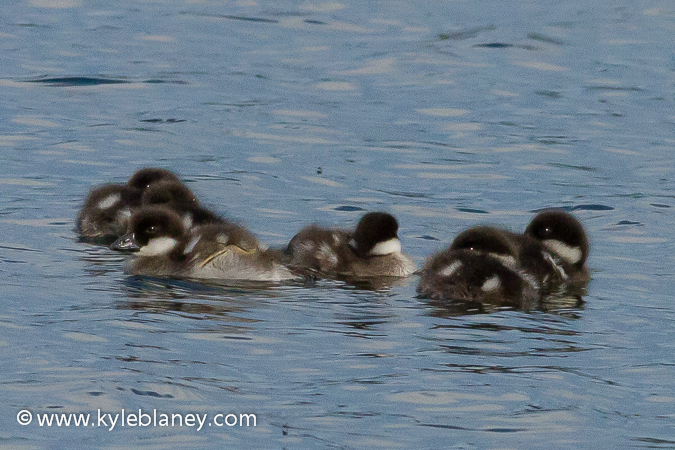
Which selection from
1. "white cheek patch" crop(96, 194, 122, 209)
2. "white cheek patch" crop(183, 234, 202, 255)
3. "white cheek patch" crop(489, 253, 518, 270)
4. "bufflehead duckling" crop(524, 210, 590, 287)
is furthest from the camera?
"white cheek patch" crop(96, 194, 122, 209)

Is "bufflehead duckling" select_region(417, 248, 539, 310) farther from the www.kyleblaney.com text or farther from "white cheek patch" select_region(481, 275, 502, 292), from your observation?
the www.kyleblaney.com text

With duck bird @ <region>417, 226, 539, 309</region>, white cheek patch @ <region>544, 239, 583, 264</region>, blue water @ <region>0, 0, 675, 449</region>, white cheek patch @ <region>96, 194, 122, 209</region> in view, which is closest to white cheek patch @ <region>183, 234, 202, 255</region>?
blue water @ <region>0, 0, 675, 449</region>


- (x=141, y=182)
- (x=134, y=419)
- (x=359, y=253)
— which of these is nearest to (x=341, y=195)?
(x=141, y=182)

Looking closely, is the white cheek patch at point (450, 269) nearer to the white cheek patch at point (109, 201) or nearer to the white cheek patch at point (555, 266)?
the white cheek patch at point (555, 266)

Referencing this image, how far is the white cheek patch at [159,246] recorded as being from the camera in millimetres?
8547

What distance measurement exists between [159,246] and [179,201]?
1.03 metres

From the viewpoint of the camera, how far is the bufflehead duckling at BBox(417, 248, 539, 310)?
25.9 feet

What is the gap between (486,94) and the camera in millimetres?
15383

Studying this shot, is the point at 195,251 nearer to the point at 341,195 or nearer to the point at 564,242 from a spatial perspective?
the point at 564,242

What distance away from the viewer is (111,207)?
32.3ft

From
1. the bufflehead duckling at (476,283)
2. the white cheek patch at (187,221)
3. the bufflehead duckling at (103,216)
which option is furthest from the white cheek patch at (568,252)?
the bufflehead duckling at (103,216)

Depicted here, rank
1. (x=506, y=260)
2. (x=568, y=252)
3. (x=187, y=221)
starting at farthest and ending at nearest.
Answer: (x=187, y=221) → (x=568, y=252) → (x=506, y=260)

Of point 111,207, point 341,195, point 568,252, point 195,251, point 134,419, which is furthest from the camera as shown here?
point 341,195

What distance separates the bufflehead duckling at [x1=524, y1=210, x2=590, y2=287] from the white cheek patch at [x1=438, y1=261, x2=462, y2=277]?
898 millimetres
